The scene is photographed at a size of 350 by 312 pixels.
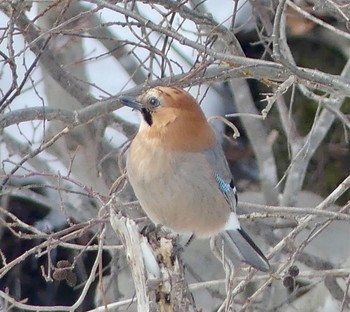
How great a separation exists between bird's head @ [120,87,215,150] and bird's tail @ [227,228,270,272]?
19.1 inches

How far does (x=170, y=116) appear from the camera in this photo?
3.64 meters

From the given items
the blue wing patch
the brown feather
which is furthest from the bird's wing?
the brown feather

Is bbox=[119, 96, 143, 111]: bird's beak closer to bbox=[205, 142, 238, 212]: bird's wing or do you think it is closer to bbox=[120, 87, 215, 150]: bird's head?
bbox=[120, 87, 215, 150]: bird's head

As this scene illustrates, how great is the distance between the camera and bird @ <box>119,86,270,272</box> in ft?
11.8

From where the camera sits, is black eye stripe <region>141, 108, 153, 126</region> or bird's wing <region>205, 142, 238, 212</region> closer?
black eye stripe <region>141, 108, 153, 126</region>

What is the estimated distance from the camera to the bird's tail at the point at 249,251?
373 cm

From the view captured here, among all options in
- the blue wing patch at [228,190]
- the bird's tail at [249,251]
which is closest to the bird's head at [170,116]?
the blue wing patch at [228,190]

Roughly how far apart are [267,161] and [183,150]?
5.19ft

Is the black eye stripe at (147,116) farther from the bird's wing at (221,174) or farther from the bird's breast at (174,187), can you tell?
the bird's wing at (221,174)

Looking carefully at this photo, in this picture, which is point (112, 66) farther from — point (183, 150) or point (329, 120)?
point (183, 150)

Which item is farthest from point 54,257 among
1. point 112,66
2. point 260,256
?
point 260,256

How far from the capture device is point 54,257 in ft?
19.9

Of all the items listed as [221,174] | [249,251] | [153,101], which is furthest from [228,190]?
[153,101]

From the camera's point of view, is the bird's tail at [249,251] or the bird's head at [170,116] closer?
the bird's head at [170,116]
